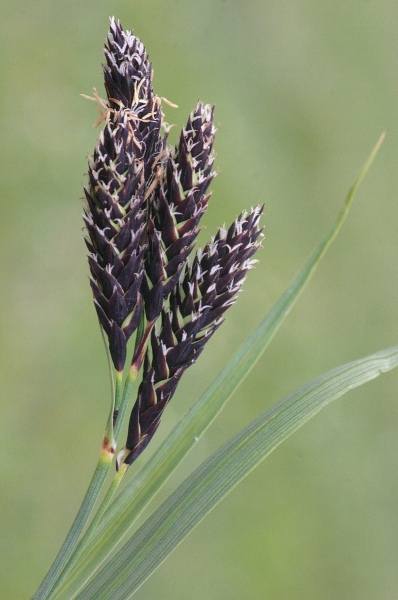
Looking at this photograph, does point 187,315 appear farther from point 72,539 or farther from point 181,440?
point 72,539

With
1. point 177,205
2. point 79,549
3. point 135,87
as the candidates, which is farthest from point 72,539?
point 135,87

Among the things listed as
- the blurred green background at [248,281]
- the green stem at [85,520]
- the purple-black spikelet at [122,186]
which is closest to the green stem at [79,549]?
the green stem at [85,520]

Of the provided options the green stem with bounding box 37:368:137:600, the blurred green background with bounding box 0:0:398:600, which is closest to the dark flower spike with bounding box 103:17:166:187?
the green stem with bounding box 37:368:137:600

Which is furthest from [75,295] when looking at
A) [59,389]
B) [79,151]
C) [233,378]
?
[233,378]

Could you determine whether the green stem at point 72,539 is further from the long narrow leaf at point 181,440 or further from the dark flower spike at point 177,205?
the dark flower spike at point 177,205

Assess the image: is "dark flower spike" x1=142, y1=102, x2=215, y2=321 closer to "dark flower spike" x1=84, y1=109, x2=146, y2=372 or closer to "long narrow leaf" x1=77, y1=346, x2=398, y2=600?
"dark flower spike" x1=84, y1=109, x2=146, y2=372

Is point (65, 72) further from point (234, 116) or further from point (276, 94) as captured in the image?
point (276, 94)
